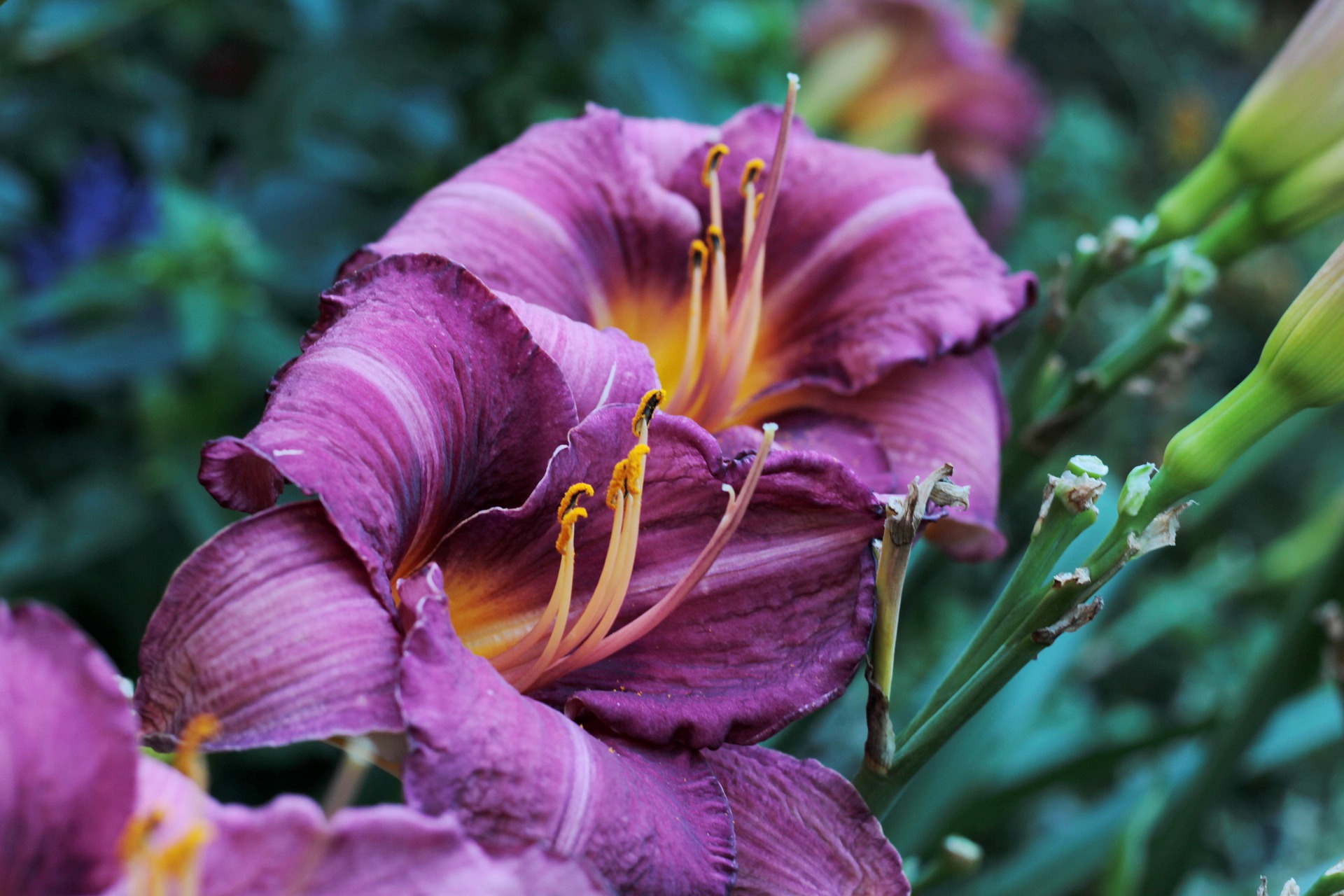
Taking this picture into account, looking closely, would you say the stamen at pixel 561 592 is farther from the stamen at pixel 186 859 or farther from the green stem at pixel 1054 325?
the green stem at pixel 1054 325

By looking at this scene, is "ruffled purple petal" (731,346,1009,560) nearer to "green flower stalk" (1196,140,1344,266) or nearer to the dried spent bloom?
"green flower stalk" (1196,140,1344,266)

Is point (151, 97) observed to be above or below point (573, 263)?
below

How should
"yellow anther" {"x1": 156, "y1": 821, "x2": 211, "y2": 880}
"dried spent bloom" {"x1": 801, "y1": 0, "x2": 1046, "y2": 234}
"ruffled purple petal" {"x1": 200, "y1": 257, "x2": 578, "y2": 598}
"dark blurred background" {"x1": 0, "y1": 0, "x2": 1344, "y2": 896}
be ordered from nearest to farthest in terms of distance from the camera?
"yellow anther" {"x1": 156, "y1": 821, "x2": 211, "y2": 880} < "ruffled purple petal" {"x1": 200, "y1": 257, "x2": 578, "y2": 598} < "dark blurred background" {"x1": 0, "y1": 0, "x2": 1344, "y2": 896} < "dried spent bloom" {"x1": 801, "y1": 0, "x2": 1046, "y2": 234}

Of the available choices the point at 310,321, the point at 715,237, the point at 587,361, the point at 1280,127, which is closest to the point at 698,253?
the point at 715,237

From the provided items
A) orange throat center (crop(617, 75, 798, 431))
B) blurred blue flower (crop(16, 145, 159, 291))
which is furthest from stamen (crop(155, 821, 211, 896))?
blurred blue flower (crop(16, 145, 159, 291))

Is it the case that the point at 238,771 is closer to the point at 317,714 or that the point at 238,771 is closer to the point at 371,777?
the point at 371,777

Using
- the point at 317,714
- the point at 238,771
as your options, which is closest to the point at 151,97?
the point at 238,771

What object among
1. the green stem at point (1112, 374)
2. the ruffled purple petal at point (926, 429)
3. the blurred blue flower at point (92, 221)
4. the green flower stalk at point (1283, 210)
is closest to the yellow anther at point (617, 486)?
the ruffled purple petal at point (926, 429)
